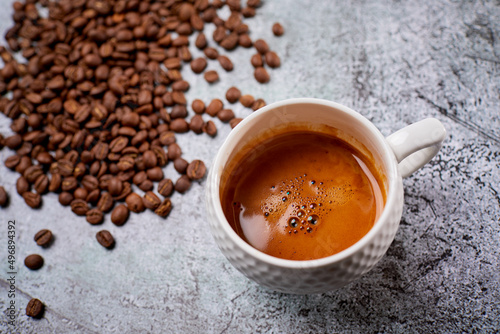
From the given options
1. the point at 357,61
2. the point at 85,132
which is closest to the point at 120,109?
the point at 85,132

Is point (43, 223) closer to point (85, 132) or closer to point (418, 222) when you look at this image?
point (85, 132)

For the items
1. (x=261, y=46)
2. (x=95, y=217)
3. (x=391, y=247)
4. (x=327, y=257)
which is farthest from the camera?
(x=261, y=46)

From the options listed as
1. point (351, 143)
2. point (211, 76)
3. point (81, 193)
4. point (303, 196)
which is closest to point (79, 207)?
point (81, 193)

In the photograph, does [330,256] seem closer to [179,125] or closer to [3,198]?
[179,125]

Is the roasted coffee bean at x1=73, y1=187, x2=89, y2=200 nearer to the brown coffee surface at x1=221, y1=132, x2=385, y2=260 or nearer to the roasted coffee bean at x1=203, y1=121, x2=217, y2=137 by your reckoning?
the roasted coffee bean at x1=203, y1=121, x2=217, y2=137

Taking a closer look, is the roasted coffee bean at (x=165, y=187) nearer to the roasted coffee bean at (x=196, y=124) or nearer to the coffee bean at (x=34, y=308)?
the roasted coffee bean at (x=196, y=124)

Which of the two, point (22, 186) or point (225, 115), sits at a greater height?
point (225, 115)
